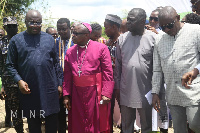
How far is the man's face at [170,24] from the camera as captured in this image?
2.92m

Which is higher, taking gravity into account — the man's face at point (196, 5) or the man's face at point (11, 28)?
the man's face at point (196, 5)

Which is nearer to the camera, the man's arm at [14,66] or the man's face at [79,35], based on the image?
the man's arm at [14,66]

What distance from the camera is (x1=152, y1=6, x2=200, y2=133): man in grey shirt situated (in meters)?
2.87

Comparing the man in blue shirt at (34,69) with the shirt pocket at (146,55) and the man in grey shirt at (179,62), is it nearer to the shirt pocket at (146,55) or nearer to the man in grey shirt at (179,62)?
the shirt pocket at (146,55)

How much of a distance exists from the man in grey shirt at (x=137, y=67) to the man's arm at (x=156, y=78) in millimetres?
217

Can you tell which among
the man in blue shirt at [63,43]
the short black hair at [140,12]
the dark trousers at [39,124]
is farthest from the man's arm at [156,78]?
the man in blue shirt at [63,43]

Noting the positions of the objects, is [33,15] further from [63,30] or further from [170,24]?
[170,24]

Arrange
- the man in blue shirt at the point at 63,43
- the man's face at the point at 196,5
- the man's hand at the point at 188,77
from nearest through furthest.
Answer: the man's hand at the point at 188,77 → the man's face at the point at 196,5 → the man in blue shirt at the point at 63,43

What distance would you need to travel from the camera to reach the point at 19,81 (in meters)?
3.27

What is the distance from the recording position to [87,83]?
351cm

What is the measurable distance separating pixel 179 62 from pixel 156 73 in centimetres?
40

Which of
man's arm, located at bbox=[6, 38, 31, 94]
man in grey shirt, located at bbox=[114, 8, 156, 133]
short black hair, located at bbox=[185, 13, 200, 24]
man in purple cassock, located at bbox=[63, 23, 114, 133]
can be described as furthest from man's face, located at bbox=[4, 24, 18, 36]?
short black hair, located at bbox=[185, 13, 200, 24]

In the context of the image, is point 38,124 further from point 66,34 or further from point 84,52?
point 66,34

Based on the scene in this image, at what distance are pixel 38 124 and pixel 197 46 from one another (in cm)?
237
